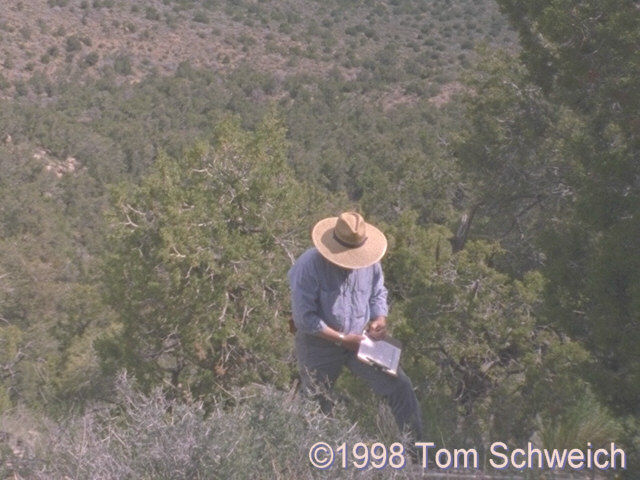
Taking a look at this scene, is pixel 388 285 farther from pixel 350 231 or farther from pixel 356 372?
pixel 350 231

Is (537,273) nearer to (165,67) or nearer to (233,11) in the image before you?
(165,67)

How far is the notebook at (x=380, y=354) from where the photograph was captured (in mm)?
4395

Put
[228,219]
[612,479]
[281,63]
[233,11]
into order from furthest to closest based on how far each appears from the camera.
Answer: [233,11], [281,63], [228,219], [612,479]

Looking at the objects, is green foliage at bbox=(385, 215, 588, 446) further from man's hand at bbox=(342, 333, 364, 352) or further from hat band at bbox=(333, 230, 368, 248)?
hat band at bbox=(333, 230, 368, 248)

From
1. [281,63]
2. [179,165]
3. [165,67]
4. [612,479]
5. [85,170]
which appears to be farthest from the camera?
[281,63]

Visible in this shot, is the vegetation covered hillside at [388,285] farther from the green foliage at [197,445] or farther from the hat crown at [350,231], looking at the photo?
the hat crown at [350,231]

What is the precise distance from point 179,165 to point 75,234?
16.6m

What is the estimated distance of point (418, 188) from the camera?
45.0 feet

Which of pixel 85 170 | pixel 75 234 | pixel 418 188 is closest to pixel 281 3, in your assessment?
pixel 85 170

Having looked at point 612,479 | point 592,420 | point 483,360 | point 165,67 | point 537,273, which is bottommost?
point 165,67

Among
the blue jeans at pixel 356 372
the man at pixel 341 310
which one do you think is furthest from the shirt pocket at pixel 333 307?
the blue jeans at pixel 356 372

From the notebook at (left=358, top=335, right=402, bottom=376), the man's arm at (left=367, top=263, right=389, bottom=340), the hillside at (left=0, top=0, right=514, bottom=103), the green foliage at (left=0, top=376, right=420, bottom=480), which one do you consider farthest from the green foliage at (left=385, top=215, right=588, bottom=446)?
the hillside at (left=0, top=0, right=514, bottom=103)

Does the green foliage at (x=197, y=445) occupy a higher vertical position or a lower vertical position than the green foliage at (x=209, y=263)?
higher

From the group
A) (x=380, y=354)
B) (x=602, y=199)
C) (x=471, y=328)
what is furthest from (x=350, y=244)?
(x=471, y=328)
